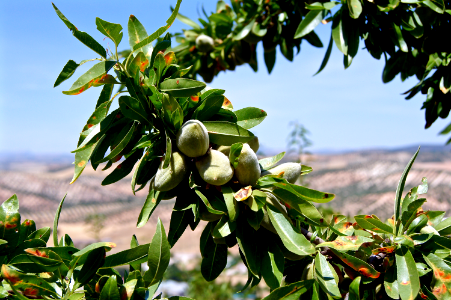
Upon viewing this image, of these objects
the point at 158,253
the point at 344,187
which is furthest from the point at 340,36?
the point at 344,187

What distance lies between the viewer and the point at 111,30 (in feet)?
2.15

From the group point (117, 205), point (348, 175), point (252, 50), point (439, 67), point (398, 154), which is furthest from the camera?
point (117, 205)

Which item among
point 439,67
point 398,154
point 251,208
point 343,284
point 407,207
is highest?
point 439,67

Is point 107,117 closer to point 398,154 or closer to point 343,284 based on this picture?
point 343,284

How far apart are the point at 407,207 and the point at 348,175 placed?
8.43m

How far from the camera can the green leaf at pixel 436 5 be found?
1149 millimetres

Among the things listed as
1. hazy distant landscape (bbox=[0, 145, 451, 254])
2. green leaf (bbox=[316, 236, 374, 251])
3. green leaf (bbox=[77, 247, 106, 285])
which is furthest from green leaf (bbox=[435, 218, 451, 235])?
hazy distant landscape (bbox=[0, 145, 451, 254])

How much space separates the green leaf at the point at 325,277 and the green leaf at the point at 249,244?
0.35 feet

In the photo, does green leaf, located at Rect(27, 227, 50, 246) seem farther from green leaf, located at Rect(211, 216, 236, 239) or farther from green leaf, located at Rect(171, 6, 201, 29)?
green leaf, located at Rect(171, 6, 201, 29)

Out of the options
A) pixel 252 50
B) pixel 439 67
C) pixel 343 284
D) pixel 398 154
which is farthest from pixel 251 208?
pixel 398 154

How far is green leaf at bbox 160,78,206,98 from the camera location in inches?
25.3

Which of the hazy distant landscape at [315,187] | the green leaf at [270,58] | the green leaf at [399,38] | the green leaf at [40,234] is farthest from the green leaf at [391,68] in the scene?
the hazy distant landscape at [315,187]

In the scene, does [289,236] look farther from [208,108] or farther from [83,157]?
[83,157]

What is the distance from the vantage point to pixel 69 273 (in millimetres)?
649
